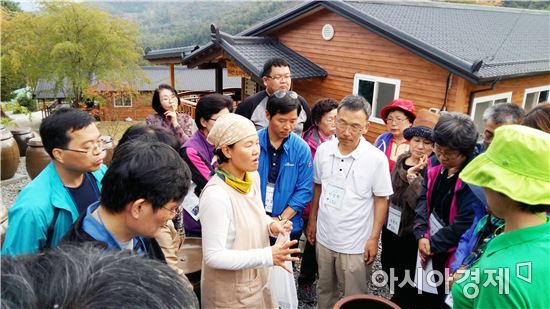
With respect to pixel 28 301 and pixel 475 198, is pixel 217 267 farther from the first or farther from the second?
pixel 475 198

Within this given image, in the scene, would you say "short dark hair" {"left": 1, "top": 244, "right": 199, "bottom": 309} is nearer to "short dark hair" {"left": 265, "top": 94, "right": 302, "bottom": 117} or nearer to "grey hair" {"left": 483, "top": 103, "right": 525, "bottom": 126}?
"short dark hair" {"left": 265, "top": 94, "right": 302, "bottom": 117}

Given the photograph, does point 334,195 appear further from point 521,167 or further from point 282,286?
point 521,167

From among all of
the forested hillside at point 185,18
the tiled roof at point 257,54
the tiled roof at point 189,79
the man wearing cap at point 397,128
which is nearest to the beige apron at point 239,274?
Result: the man wearing cap at point 397,128

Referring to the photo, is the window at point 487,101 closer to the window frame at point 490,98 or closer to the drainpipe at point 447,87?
the window frame at point 490,98

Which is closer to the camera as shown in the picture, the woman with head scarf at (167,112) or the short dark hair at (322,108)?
the short dark hair at (322,108)

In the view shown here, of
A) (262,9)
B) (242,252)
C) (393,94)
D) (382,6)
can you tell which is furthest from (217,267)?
(262,9)

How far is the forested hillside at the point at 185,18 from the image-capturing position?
1219 inches

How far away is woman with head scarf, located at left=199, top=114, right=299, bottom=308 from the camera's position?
5.94 ft

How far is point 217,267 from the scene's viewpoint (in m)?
1.81

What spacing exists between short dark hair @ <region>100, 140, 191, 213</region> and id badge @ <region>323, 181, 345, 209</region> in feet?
4.73

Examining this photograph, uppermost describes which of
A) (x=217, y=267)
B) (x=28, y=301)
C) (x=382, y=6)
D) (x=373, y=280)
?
(x=382, y=6)

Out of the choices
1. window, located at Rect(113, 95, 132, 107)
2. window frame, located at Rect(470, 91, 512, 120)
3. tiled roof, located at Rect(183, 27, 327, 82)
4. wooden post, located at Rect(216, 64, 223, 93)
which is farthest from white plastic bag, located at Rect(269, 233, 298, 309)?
window, located at Rect(113, 95, 132, 107)

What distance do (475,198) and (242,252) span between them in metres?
1.46

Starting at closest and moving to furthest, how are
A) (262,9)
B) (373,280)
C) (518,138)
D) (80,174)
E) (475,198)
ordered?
(518,138) < (80,174) < (475,198) < (373,280) < (262,9)
